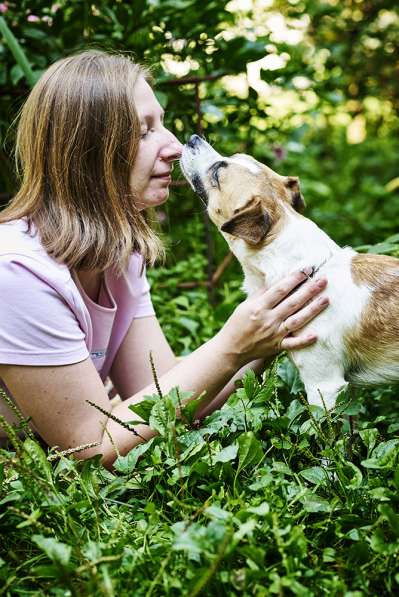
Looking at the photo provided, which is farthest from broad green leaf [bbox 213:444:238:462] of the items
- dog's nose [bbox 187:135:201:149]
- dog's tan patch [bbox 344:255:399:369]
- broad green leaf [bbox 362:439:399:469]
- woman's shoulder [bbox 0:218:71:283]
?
dog's nose [bbox 187:135:201:149]

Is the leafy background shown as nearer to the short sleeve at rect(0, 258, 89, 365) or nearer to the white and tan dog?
the white and tan dog

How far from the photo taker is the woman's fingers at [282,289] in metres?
1.98

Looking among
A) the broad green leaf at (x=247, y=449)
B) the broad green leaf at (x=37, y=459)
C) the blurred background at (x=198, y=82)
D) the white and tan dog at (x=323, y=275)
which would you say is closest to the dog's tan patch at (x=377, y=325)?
the white and tan dog at (x=323, y=275)

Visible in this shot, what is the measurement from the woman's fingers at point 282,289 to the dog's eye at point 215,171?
47 cm

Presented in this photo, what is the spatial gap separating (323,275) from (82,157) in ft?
2.85

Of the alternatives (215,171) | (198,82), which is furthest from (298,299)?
(198,82)

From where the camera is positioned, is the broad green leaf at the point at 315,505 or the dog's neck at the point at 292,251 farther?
the dog's neck at the point at 292,251

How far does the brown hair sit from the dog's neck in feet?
1.49

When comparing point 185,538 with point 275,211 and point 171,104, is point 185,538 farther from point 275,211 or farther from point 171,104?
point 171,104

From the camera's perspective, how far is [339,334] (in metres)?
2.03

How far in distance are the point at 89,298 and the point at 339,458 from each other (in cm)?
98

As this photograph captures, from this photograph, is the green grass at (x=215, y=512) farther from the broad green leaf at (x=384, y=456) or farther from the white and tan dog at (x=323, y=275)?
the white and tan dog at (x=323, y=275)

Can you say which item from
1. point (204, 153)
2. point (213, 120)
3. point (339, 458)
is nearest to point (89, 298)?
point (204, 153)

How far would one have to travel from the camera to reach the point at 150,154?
218cm
